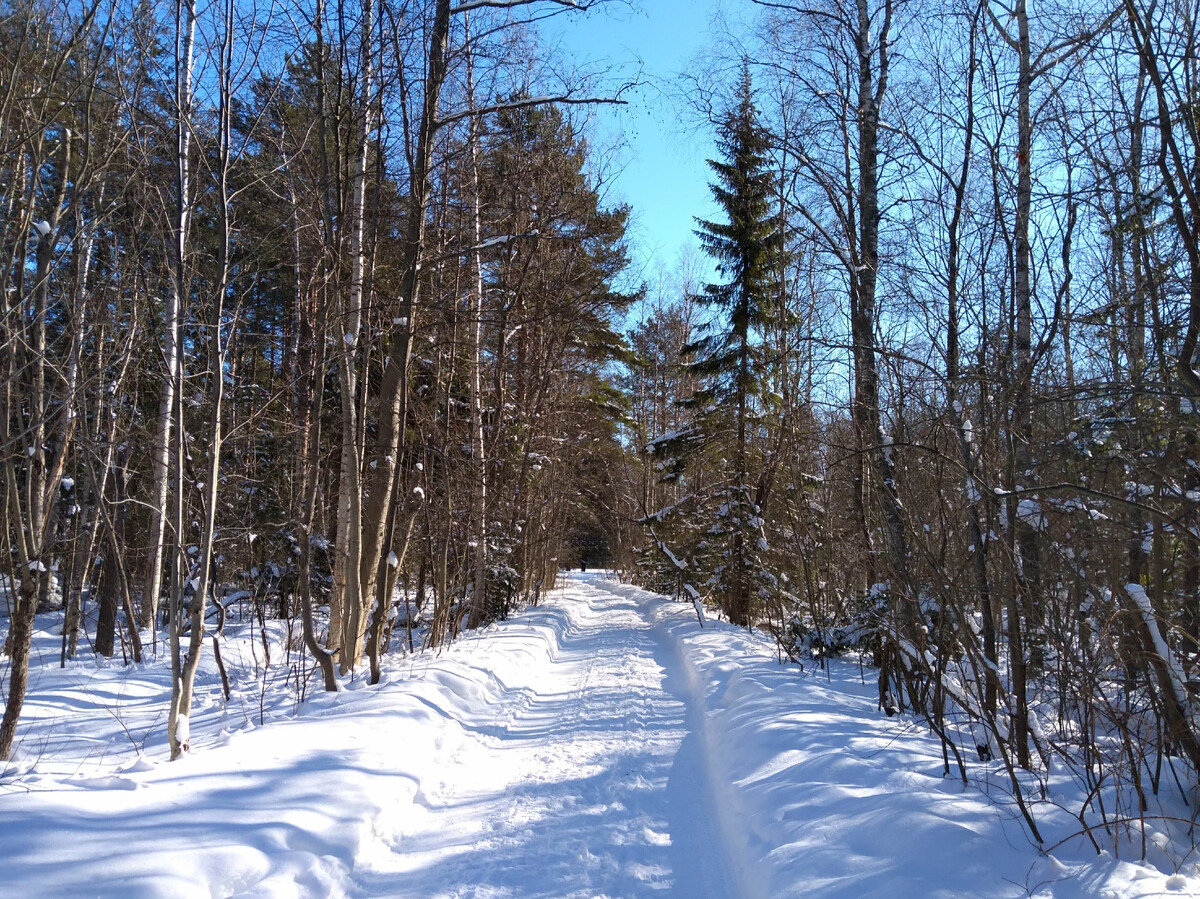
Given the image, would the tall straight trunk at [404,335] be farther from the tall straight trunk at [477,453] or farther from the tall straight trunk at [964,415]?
the tall straight trunk at [964,415]

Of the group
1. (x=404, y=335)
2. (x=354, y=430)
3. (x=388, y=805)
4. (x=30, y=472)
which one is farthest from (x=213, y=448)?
(x=30, y=472)

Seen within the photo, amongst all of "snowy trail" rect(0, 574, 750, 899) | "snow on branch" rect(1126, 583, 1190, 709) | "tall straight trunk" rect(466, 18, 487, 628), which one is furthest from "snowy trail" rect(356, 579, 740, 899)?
"tall straight trunk" rect(466, 18, 487, 628)

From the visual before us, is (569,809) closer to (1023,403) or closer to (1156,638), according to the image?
(1156,638)

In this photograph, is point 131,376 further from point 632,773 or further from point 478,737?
point 632,773

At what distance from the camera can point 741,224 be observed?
1645 cm

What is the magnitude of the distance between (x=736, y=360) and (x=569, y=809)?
1330cm

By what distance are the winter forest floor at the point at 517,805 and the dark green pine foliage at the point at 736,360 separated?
771 centimetres

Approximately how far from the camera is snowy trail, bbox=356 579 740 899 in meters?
3.62

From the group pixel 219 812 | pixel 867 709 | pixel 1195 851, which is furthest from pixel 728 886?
pixel 867 709

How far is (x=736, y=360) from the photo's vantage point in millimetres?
16578

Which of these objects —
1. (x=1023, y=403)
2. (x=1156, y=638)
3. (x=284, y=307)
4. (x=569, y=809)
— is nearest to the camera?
(x=1156, y=638)

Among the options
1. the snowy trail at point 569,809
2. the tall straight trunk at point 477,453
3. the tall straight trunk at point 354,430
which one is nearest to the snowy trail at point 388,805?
the snowy trail at point 569,809

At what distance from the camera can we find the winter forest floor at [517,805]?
10.4ft

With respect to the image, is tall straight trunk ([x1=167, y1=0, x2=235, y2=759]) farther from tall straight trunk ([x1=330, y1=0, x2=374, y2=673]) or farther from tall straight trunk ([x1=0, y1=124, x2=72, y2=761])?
tall straight trunk ([x1=330, y1=0, x2=374, y2=673])
